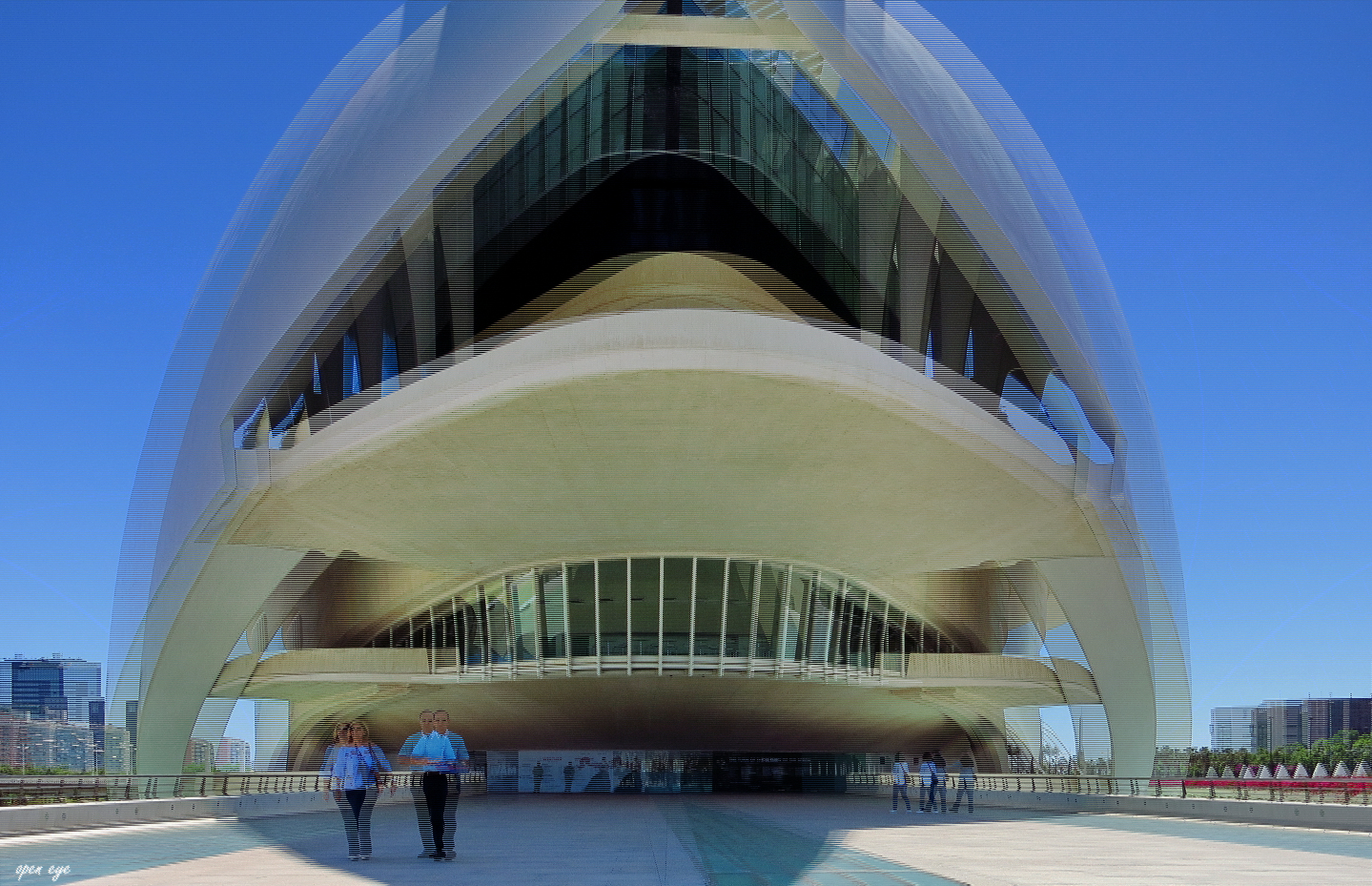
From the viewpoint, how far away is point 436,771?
7770 mm

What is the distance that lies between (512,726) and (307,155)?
14.7 meters

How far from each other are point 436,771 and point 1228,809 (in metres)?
10.3

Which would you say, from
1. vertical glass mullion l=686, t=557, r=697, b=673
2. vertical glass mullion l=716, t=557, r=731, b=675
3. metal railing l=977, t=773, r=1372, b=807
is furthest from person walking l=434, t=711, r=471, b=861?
vertical glass mullion l=716, t=557, r=731, b=675

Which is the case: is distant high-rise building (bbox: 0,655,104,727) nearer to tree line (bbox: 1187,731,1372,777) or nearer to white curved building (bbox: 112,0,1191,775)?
white curved building (bbox: 112,0,1191,775)

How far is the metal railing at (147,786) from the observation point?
551 inches

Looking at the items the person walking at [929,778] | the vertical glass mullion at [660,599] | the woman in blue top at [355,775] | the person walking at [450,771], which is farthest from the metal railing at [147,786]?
the person walking at [929,778]

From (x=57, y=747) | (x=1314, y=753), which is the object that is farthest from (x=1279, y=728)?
(x=57, y=747)

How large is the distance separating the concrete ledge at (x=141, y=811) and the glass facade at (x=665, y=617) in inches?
220

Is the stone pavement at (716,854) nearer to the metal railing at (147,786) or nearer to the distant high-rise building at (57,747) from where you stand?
the metal railing at (147,786)

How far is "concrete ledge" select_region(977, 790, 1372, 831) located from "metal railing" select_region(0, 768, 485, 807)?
9.42 m

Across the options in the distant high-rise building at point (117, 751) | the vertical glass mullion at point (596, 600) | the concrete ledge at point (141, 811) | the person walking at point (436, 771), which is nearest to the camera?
the person walking at point (436, 771)

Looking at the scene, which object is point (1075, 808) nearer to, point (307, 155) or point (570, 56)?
point (570, 56)

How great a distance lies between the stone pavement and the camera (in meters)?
6.47

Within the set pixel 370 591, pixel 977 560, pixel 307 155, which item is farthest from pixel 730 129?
pixel 370 591
